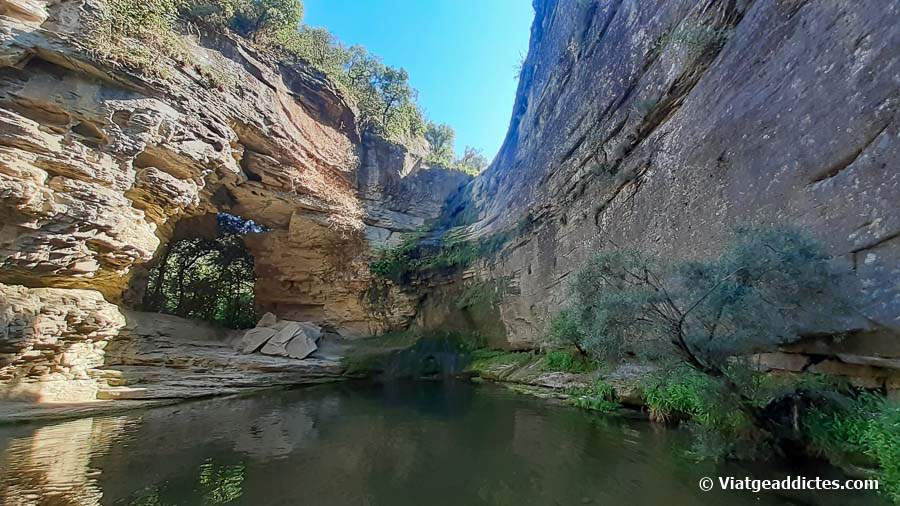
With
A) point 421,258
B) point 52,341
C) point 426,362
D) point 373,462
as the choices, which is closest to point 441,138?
point 421,258

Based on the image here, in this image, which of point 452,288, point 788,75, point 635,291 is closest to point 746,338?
point 635,291

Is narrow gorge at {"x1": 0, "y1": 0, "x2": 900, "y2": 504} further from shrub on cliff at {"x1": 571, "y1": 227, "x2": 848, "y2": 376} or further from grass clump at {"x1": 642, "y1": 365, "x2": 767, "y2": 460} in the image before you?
grass clump at {"x1": 642, "y1": 365, "x2": 767, "y2": 460}

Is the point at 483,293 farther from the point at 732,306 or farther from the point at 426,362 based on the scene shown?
the point at 732,306

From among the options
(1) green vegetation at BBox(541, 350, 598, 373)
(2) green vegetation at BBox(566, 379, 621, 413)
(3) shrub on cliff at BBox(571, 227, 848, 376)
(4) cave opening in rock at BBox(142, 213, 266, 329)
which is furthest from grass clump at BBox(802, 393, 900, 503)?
(4) cave opening in rock at BBox(142, 213, 266, 329)

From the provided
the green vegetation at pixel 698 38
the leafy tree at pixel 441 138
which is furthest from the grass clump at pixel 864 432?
the leafy tree at pixel 441 138

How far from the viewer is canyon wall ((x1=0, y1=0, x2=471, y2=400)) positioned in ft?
31.7

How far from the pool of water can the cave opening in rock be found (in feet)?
38.9

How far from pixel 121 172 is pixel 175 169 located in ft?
5.72

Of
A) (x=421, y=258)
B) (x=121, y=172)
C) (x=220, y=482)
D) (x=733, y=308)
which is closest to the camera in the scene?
(x=733, y=308)

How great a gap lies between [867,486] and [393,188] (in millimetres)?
21674

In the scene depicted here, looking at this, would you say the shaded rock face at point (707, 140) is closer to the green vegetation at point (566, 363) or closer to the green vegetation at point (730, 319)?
the green vegetation at point (730, 319)

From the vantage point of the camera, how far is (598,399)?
862cm

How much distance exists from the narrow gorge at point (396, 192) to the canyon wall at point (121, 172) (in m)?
0.07

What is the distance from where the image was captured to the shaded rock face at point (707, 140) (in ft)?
16.1
